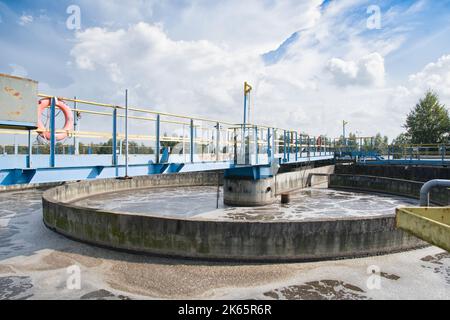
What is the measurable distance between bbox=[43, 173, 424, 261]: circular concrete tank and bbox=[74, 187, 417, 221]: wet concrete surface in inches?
192

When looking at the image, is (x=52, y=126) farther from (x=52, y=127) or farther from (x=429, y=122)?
(x=429, y=122)

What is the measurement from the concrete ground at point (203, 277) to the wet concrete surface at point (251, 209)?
5652 mm

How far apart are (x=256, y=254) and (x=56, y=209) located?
7479mm

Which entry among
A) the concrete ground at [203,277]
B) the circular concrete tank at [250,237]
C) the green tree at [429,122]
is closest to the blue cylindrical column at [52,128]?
the circular concrete tank at [250,237]

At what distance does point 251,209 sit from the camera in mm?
16906

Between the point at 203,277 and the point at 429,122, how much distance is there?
49.7 m

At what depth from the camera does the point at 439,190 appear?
1792 cm

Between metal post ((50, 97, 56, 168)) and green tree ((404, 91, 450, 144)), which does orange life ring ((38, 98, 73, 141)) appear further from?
green tree ((404, 91, 450, 144))

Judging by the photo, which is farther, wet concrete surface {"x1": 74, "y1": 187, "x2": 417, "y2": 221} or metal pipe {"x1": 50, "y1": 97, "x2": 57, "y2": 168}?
wet concrete surface {"x1": 74, "y1": 187, "x2": 417, "y2": 221}

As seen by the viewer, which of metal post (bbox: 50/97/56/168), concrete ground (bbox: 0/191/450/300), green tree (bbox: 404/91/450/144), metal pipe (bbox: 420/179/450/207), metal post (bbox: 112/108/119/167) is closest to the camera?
Answer: metal pipe (bbox: 420/179/450/207)

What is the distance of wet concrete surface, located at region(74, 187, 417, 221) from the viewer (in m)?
15.6

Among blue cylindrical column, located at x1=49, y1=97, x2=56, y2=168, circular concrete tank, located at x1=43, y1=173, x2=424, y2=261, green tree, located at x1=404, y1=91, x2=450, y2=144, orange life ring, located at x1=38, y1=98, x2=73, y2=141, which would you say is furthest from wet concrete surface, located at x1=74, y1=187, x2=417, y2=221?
green tree, located at x1=404, y1=91, x2=450, y2=144

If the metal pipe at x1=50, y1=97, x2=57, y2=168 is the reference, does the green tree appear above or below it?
above

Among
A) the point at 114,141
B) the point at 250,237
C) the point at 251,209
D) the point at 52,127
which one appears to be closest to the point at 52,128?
the point at 52,127
